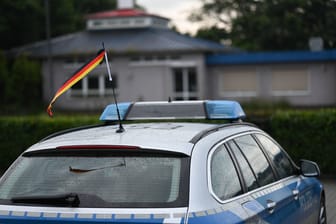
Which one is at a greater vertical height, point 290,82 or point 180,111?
point 180,111

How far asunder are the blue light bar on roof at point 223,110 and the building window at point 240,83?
35.0 metres

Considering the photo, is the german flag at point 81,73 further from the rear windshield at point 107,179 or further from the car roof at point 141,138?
the rear windshield at point 107,179

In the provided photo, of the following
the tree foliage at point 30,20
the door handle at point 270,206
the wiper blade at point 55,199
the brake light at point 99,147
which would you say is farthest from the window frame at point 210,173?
the tree foliage at point 30,20

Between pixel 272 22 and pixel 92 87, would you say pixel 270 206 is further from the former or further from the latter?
pixel 272 22

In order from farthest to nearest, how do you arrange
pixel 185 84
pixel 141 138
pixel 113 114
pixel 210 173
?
pixel 185 84, pixel 113 114, pixel 141 138, pixel 210 173

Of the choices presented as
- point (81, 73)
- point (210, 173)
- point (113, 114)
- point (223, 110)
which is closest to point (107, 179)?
point (210, 173)

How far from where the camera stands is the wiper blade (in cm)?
411

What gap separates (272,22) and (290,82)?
9.94 m

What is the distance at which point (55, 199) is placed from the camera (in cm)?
416

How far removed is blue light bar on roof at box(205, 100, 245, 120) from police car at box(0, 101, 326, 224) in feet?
1.80

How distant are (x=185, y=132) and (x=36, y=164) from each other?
1.05m

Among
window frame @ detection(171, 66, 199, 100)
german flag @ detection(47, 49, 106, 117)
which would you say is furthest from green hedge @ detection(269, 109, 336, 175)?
window frame @ detection(171, 66, 199, 100)

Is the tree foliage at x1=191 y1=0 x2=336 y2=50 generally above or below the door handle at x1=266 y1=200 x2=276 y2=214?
above

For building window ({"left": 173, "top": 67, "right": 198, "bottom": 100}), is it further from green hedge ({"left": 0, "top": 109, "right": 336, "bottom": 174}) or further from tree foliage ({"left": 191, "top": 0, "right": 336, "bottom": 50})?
green hedge ({"left": 0, "top": 109, "right": 336, "bottom": 174})
